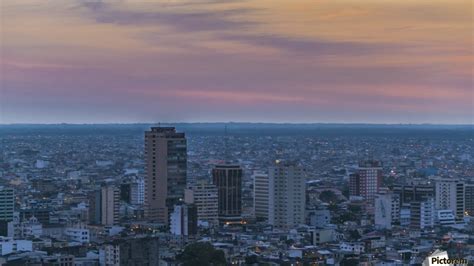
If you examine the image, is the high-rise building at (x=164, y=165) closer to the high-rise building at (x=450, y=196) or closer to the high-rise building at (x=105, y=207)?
the high-rise building at (x=105, y=207)

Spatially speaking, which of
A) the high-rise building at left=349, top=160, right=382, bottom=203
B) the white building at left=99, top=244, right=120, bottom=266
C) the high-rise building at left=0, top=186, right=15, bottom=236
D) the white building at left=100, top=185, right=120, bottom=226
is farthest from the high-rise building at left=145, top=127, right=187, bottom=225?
the white building at left=99, top=244, right=120, bottom=266

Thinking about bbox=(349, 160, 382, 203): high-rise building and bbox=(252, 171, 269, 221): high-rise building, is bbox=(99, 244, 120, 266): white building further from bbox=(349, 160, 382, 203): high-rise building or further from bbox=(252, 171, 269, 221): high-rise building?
bbox=(349, 160, 382, 203): high-rise building

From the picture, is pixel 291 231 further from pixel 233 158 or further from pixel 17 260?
pixel 233 158

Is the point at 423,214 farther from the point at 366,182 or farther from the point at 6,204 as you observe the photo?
the point at 6,204

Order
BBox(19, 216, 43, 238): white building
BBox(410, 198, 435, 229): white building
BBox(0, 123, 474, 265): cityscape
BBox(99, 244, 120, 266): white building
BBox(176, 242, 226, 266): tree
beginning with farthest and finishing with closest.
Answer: BBox(410, 198, 435, 229): white building → BBox(19, 216, 43, 238): white building → BBox(0, 123, 474, 265): cityscape → BBox(99, 244, 120, 266): white building → BBox(176, 242, 226, 266): tree

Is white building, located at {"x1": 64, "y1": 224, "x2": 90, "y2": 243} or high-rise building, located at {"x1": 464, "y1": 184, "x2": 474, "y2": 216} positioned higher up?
high-rise building, located at {"x1": 464, "y1": 184, "x2": 474, "y2": 216}

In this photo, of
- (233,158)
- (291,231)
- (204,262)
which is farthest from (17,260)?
(233,158)

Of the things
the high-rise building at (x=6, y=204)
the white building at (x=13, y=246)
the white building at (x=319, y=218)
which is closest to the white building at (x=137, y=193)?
the high-rise building at (x=6, y=204)
